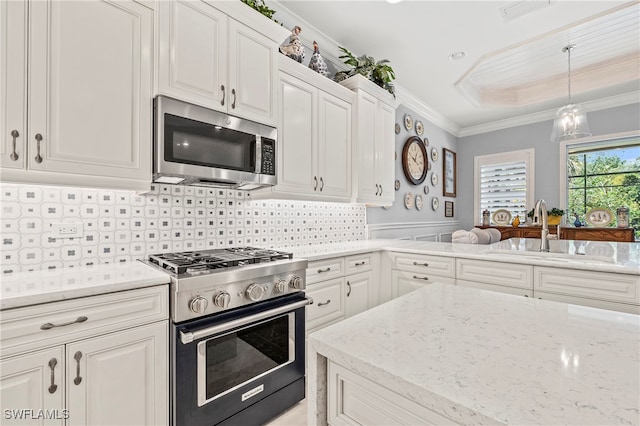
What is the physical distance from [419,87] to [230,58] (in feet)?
10.00

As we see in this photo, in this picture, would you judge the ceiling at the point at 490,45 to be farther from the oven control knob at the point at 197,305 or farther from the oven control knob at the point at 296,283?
the oven control knob at the point at 197,305

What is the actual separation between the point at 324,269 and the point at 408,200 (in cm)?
246

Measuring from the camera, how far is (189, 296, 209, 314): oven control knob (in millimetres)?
1440

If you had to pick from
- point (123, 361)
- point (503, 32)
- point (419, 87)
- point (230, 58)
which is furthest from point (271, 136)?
point (419, 87)

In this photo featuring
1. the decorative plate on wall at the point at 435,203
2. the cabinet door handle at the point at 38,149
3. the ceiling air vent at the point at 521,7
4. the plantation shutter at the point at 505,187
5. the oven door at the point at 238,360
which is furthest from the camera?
the plantation shutter at the point at 505,187

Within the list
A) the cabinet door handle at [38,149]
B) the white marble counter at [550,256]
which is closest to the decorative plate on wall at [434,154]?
the white marble counter at [550,256]

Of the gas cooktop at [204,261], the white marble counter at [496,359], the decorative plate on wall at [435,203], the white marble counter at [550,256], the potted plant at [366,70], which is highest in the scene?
the potted plant at [366,70]

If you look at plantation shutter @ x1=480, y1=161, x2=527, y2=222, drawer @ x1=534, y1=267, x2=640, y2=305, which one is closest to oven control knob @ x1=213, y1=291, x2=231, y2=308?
drawer @ x1=534, y1=267, x2=640, y2=305

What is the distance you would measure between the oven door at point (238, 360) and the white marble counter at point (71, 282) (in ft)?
0.99

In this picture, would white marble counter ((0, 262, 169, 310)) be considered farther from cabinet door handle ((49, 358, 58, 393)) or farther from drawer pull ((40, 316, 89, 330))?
cabinet door handle ((49, 358, 58, 393))

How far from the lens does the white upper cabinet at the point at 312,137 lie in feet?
7.66

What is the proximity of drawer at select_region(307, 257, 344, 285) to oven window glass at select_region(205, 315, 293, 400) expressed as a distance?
440mm

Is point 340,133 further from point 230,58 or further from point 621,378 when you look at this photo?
point 621,378

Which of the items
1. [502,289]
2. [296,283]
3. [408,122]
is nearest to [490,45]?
[408,122]
